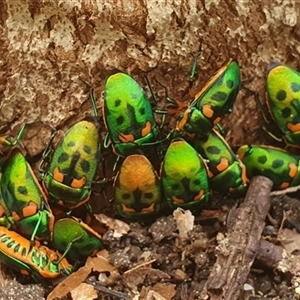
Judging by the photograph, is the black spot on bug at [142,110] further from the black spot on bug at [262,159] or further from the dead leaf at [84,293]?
the dead leaf at [84,293]

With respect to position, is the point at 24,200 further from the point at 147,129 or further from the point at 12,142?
the point at 147,129

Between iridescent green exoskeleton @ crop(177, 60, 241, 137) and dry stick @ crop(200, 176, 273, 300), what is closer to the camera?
dry stick @ crop(200, 176, 273, 300)

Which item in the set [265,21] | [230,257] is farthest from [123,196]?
[265,21]

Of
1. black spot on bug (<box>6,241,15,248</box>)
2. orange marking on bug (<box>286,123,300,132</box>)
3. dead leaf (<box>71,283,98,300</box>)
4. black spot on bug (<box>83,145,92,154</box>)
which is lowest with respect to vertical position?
dead leaf (<box>71,283,98,300</box>)

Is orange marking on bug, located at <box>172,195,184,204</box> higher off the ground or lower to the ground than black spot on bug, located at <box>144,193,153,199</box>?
lower

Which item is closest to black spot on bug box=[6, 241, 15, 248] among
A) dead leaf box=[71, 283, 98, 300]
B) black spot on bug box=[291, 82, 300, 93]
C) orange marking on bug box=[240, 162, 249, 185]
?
dead leaf box=[71, 283, 98, 300]

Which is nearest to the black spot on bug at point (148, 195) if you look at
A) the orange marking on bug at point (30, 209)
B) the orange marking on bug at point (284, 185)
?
the orange marking on bug at point (30, 209)

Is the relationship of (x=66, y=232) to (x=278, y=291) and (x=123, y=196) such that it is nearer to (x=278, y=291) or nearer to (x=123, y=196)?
(x=123, y=196)

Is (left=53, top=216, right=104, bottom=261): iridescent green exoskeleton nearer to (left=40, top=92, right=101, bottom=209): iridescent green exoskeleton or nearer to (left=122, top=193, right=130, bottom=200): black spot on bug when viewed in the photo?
(left=40, top=92, right=101, bottom=209): iridescent green exoskeleton

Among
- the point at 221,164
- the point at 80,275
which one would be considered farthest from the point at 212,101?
the point at 80,275
